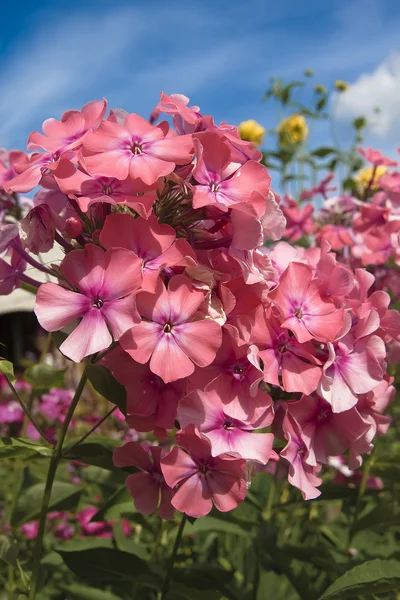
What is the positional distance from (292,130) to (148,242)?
12.6 ft

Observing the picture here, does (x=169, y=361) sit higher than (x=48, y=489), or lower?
higher

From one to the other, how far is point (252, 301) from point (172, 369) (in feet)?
0.52

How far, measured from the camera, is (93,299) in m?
0.80

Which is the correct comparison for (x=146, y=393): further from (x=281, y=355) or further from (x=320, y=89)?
(x=320, y=89)

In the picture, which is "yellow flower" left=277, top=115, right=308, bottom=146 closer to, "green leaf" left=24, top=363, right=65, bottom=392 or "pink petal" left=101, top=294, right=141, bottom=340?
"green leaf" left=24, top=363, right=65, bottom=392

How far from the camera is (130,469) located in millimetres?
1079

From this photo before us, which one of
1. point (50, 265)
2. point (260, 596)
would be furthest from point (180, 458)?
point (260, 596)

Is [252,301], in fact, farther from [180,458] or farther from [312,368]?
[180,458]

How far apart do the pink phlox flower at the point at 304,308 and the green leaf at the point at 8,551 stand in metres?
0.60

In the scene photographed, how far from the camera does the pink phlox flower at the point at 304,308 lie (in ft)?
2.90

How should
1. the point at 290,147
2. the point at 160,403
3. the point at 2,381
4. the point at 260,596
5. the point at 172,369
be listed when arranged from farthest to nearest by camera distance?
the point at 290,147, the point at 2,381, the point at 260,596, the point at 160,403, the point at 172,369

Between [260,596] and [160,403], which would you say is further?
[260,596]

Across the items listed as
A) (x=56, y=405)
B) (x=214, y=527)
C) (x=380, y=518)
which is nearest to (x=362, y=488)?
(x=380, y=518)

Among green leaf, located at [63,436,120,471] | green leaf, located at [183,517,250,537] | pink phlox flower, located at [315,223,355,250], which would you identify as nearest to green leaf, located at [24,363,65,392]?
green leaf, located at [63,436,120,471]
